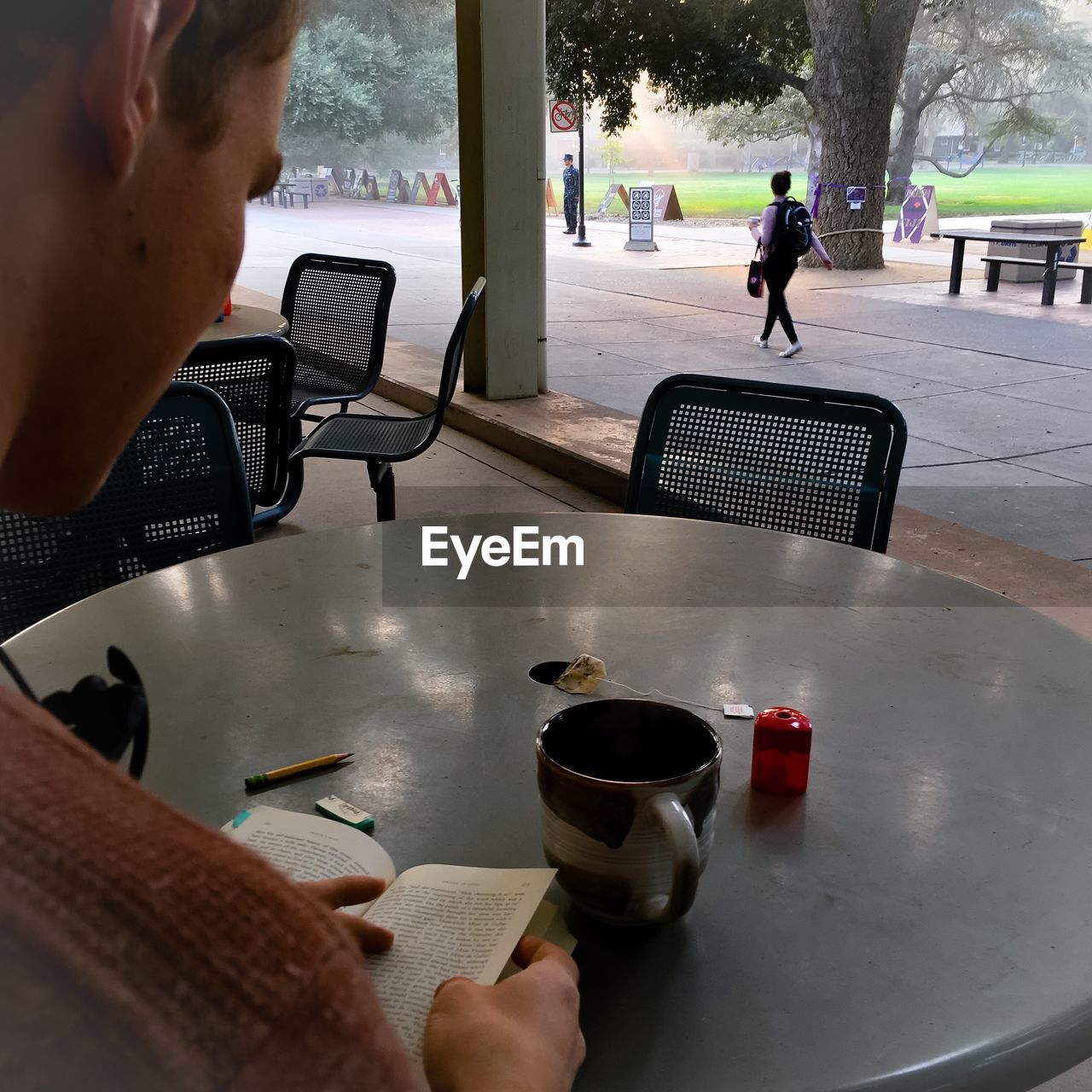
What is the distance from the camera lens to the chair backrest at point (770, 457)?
7.90 feet

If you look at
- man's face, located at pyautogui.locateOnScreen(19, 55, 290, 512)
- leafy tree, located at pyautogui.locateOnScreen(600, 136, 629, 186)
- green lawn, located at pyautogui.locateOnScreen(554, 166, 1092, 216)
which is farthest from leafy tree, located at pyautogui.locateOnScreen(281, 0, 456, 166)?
leafy tree, located at pyautogui.locateOnScreen(600, 136, 629, 186)

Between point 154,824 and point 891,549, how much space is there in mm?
4234

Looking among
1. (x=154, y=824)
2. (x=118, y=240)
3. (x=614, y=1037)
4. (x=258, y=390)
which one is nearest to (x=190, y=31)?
(x=118, y=240)

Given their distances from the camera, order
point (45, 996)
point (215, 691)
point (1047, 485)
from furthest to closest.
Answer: point (1047, 485)
point (215, 691)
point (45, 996)

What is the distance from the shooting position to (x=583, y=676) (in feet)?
4.85

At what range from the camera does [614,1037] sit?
0.88 meters

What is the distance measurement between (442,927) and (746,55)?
822cm

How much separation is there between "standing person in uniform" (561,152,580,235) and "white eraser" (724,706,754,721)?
18.2 metres

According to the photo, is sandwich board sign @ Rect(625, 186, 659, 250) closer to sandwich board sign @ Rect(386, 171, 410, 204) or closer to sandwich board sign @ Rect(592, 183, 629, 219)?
sandwich board sign @ Rect(592, 183, 629, 219)

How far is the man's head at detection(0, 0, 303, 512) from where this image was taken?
0.36 m

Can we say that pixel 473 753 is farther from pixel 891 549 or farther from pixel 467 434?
pixel 467 434

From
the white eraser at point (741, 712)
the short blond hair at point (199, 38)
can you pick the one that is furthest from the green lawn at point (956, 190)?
the short blond hair at point (199, 38)

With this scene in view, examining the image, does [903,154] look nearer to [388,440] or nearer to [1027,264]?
[1027,264]

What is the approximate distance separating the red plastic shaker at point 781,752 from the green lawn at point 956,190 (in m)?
7.13
